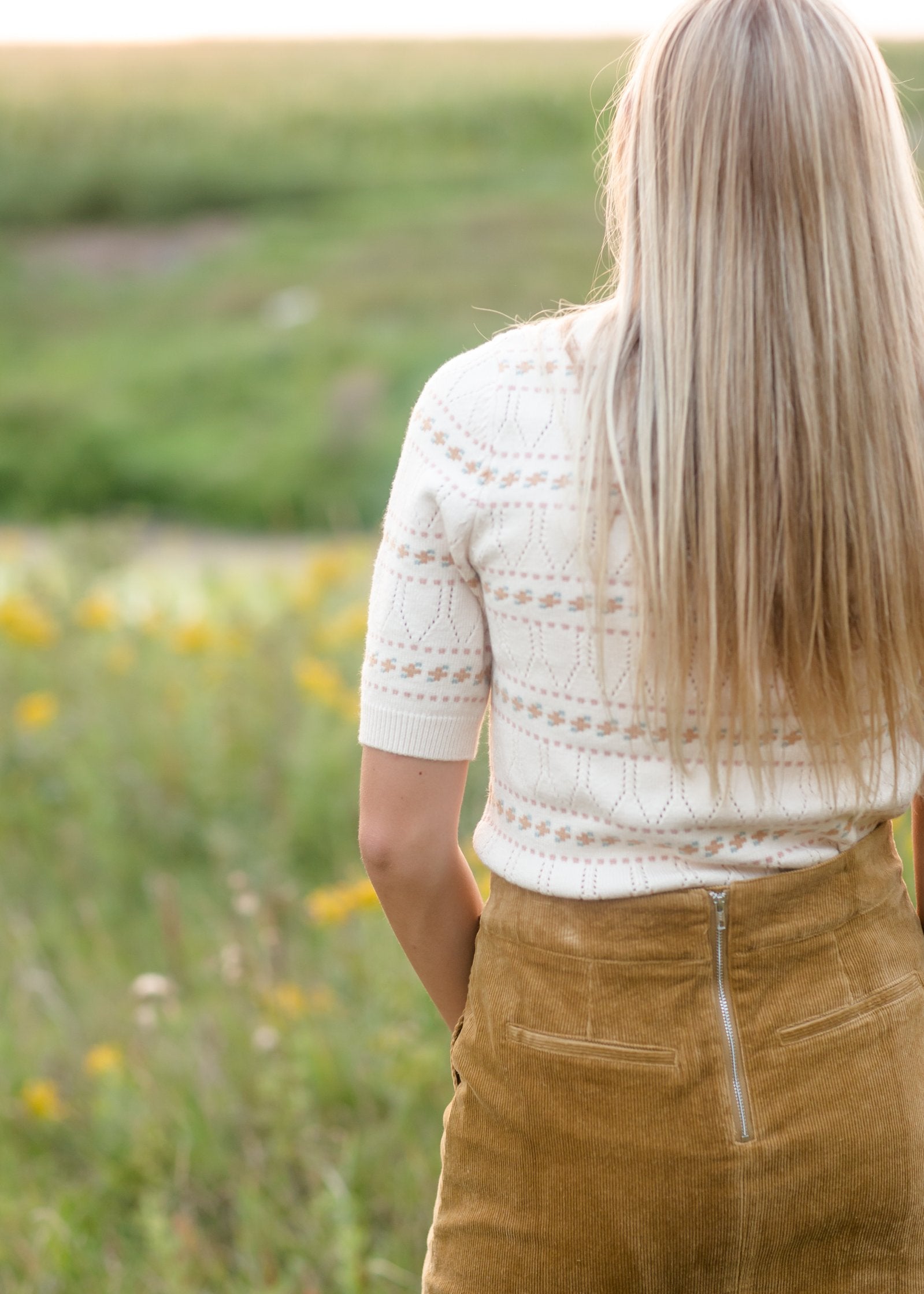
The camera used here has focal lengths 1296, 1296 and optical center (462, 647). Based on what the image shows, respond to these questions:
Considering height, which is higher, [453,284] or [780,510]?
[780,510]

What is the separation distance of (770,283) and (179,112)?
2152cm

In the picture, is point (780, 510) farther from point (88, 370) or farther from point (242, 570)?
point (88, 370)

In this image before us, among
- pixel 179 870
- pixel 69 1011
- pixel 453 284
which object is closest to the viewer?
pixel 69 1011

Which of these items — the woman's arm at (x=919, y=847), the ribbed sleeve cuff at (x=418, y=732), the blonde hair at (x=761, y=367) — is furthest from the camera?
the woman's arm at (x=919, y=847)

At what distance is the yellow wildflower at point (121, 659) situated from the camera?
3.70 metres

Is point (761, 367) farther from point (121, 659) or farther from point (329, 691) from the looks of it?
point (121, 659)

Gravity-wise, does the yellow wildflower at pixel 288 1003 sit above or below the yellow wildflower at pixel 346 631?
below

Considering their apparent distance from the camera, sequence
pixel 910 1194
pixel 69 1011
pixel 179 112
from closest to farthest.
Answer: pixel 910 1194, pixel 69 1011, pixel 179 112

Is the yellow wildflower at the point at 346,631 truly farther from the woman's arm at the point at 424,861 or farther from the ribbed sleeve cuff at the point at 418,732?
the ribbed sleeve cuff at the point at 418,732

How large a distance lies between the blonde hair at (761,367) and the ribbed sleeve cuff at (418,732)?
7.1 inches

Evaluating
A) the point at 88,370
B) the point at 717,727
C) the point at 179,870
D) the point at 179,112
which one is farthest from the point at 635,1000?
the point at 179,112

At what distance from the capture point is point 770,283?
93 centimetres

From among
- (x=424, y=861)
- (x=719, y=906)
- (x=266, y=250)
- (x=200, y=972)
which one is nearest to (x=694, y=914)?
(x=719, y=906)

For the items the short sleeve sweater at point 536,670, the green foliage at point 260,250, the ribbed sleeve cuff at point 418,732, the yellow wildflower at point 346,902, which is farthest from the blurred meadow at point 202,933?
the green foliage at point 260,250
